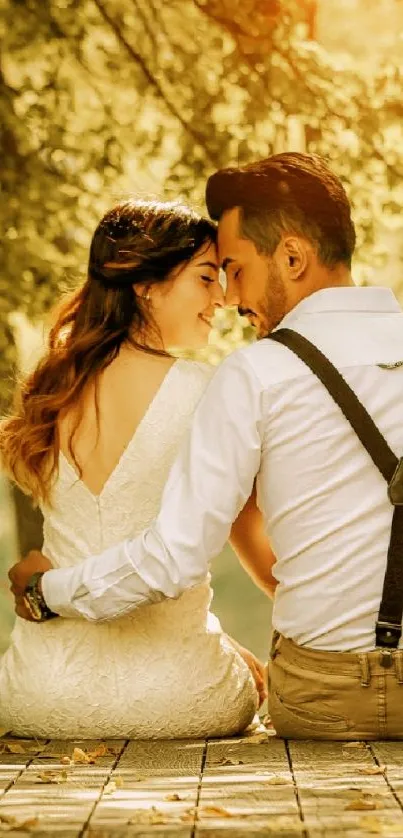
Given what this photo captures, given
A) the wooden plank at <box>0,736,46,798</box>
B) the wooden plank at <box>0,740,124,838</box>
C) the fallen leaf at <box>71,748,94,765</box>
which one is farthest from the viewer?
the fallen leaf at <box>71,748,94,765</box>

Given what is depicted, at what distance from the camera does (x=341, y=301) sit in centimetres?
371

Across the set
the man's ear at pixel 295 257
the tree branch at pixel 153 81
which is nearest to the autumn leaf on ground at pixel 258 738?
the man's ear at pixel 295 257

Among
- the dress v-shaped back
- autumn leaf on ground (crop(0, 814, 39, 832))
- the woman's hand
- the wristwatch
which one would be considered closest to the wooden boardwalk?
autumn leaf on ground (crop(0, 814, 39, 832))

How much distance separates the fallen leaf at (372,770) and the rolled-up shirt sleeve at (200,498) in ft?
2.26

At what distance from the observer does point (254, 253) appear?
13.0 feet

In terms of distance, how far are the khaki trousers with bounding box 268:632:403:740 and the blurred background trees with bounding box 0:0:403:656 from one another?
4.16m

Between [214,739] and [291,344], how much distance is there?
1232 mm

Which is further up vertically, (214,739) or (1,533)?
(214,739)

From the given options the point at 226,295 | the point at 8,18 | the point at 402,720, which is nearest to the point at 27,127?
the point at 8,18

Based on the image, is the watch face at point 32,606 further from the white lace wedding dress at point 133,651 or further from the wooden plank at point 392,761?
the wooden plank at point 392,761

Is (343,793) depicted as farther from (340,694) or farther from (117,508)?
(117,508)

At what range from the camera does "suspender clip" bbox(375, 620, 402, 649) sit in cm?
351

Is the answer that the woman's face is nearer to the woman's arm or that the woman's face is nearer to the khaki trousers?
the woman's arm

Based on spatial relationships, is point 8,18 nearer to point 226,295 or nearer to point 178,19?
point 178,19
